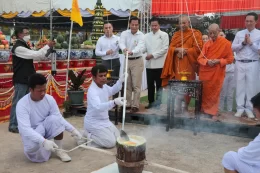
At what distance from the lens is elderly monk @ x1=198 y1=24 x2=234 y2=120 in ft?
15.6

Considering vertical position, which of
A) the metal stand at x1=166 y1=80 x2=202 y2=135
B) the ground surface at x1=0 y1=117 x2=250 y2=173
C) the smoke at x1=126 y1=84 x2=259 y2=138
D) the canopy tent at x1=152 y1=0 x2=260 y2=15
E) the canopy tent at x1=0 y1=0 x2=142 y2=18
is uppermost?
the canopy tent at x1=0 y1=0 x2=142 y2=18

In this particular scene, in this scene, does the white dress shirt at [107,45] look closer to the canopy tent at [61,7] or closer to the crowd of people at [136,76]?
the crowd of people at [136,76]

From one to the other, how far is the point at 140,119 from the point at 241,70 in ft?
5.88

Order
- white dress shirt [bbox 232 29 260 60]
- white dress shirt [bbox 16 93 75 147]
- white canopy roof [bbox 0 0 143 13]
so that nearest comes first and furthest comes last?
white dress shirt [bbox 16 93 75 147], white dress shirt [bbox 232 29 260 60], white canopy roof [bbox 0 0 143 13]

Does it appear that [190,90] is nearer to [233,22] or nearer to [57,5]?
[57,5]

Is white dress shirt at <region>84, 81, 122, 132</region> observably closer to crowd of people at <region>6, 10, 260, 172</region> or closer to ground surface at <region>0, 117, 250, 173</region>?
crowd of people at <region>6, 10, 260, 172</region>

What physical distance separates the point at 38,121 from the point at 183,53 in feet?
8.61

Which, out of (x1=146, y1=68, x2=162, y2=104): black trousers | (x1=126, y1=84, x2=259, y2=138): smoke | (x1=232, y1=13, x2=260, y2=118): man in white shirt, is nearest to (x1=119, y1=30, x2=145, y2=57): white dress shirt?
(x1=146, y1=68, x2=162, y2=104): black trousers

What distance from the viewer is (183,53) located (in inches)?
197

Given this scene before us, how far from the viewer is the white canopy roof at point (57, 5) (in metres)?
9.66

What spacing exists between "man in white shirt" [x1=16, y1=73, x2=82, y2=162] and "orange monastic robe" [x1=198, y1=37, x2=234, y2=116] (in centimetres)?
231

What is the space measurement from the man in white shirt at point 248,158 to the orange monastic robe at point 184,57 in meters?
2.77

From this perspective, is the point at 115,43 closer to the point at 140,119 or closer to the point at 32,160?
the point at 140,119

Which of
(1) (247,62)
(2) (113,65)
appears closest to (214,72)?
(1) (247,62)
